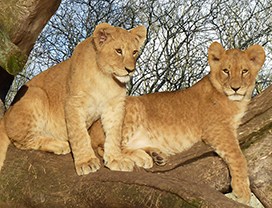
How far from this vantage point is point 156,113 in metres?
4.08

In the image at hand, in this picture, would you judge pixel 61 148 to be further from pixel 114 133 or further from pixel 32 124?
pixel 114 133

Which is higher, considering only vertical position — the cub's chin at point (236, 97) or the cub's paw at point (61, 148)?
the cub's chin at point (236, 97)

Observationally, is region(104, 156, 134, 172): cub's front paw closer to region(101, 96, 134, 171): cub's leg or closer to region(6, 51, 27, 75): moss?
region(101, 96, 134, 171): cub's leg

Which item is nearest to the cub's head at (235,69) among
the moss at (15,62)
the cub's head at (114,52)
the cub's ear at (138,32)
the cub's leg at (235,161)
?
the cub's leg at (235,161)

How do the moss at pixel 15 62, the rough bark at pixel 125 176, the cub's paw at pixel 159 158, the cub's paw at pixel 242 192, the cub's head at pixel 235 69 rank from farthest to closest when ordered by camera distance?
the cub's head at pixel 235 69
the cub's paw at pixel 159 158
the cub's paw at pixel 242 192
the moss at pixel 15 62
the rough bark at pixel 125 176

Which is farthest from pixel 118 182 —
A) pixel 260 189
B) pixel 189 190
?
pixel 260 189

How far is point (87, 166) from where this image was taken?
10.2ft

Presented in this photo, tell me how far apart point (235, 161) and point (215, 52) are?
3.93ft

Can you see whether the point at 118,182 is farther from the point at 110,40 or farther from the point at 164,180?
the point at 110,40

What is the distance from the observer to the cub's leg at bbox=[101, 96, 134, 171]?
3.28 m

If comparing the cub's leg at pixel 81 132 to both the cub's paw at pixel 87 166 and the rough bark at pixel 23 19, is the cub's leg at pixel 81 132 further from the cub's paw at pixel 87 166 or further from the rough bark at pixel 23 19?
the rough bark at pixel 23 19

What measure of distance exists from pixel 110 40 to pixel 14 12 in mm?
1262

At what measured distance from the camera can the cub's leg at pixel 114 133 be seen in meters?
3.28

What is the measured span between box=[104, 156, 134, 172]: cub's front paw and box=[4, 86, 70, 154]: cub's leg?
0.49 meters
